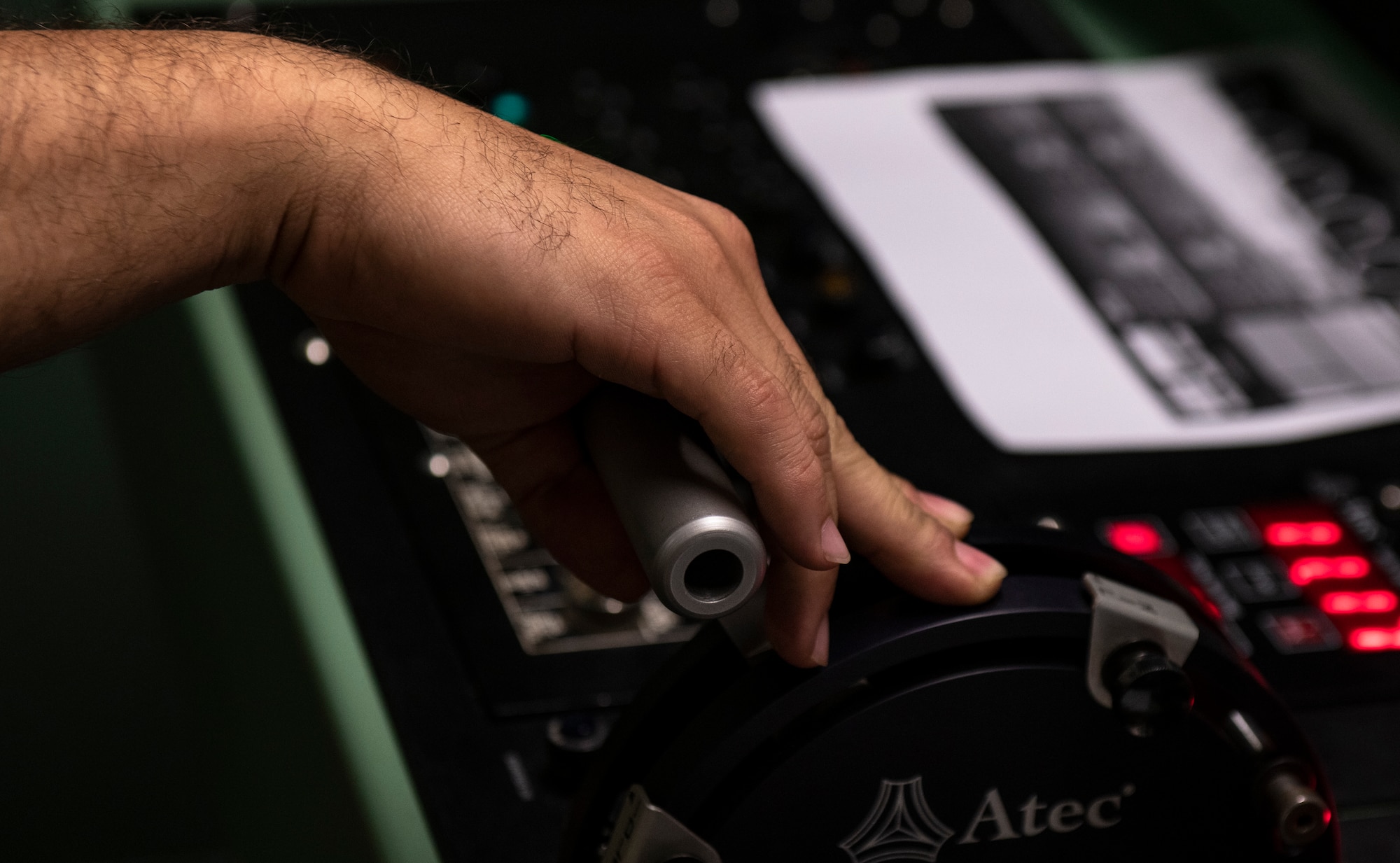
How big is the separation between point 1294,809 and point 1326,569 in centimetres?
34

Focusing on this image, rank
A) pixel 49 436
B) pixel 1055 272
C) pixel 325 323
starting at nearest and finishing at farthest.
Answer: pixel 325 323 → pixel 1055 272 → pixel 49 436

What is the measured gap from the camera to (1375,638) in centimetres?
88

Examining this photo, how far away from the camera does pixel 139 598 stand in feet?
6.23

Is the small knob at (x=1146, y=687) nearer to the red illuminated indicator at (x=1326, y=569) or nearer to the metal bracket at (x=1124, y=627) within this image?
the metal bracket at (x=1124, y=627)

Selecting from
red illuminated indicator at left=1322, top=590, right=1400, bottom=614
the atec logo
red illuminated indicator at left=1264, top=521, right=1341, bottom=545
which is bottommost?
red illuminated indicator at left=1322, top=590, right=1400, bottom=614

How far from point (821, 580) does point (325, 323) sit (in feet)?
0.93

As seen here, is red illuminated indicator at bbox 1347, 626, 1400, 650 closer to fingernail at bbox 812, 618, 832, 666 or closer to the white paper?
the white paper

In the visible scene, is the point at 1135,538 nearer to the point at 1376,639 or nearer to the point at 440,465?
the point at 1376,639

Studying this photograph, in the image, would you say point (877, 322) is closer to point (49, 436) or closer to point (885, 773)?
point (885, 773)

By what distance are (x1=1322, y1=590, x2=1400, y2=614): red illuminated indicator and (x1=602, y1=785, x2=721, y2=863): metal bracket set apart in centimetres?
49

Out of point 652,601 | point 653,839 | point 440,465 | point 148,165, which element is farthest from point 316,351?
point 653,839

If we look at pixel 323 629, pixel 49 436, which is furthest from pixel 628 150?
pixel 49 436

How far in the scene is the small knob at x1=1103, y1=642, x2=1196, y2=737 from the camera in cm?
58

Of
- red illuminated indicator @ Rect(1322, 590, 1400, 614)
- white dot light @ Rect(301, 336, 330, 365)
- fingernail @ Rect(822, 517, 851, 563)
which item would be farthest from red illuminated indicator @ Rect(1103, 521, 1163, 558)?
white dot light @ Rect(301, 336, 330, 365)
